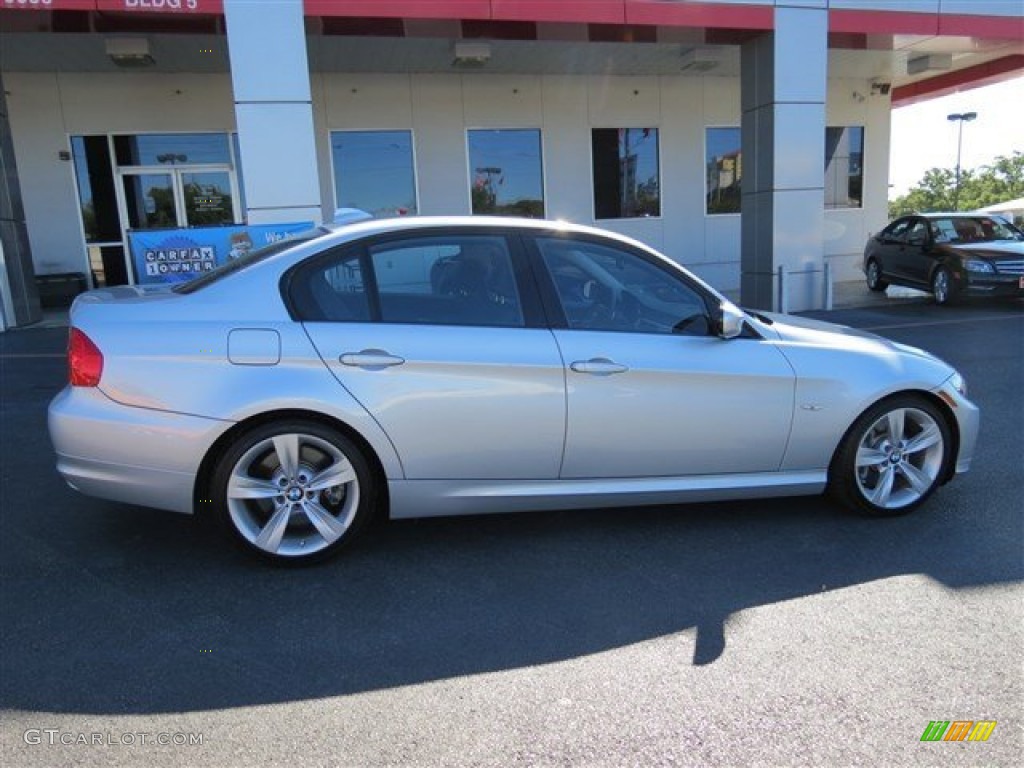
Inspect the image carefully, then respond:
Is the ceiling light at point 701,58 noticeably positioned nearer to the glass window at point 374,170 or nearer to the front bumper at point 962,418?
the glass window at point 374,170

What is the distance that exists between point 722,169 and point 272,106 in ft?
33.3

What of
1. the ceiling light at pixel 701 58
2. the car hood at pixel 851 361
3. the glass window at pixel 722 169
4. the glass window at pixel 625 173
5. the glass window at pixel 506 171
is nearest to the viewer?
the car hood at pixel 851 361

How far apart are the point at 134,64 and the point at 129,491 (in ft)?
37.2

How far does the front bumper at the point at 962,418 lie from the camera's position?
4180 millimetres

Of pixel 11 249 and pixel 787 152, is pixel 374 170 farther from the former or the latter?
pixel 787 152

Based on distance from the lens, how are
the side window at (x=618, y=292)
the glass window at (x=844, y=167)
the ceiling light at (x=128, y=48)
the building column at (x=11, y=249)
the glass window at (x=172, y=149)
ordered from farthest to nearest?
the glass window at (x=844, y=167) < the glass window at (x=172, y=149) < the ceiling light at (x=128, y=48) < the building column at (x=11, y=249) < the side window at (x=618, y=292)

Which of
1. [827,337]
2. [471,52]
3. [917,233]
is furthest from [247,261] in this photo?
[917,233]

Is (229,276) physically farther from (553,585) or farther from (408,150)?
(408,150)

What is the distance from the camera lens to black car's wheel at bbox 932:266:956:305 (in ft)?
41.5

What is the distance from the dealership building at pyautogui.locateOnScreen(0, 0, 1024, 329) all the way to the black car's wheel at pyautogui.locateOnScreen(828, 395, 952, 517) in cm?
579

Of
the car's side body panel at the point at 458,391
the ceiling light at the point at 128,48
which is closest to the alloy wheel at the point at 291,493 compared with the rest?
the car's side body panel at the point at 458,391

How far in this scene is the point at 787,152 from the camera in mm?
11352

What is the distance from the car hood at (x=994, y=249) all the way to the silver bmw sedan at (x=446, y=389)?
984 centimetres

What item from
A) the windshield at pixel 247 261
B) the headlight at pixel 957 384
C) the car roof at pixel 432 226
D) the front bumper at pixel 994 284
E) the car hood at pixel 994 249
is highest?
the car roof at pixel 432 226
